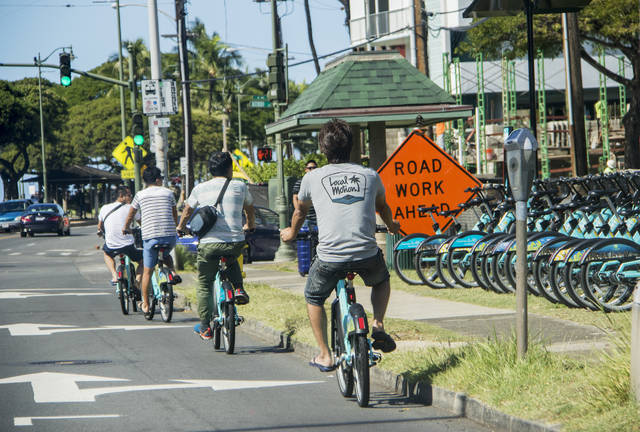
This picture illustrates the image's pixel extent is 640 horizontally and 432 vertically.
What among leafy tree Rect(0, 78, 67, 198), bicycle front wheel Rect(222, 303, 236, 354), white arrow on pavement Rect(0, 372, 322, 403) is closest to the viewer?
white arrow on pavement Rect(0, 372, 322, 403)

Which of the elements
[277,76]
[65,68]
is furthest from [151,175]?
[65,68]

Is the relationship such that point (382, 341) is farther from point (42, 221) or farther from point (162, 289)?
point (42, 221)

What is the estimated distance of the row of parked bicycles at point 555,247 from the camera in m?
9.78

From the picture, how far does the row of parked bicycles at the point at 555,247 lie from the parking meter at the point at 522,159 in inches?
100

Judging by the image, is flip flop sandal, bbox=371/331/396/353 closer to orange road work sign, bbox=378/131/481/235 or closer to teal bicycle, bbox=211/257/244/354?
teal bicycle, bbox=211/257/244/354

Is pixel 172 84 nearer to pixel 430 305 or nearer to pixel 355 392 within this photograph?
pixel 430 305

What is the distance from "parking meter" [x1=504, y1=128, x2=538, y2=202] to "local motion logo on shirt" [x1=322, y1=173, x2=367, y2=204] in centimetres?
103

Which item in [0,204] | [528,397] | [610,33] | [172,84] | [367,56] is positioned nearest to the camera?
[528,397]

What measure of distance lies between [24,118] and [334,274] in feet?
216

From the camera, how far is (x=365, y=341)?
639cm

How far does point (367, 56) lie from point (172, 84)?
18.9 ft

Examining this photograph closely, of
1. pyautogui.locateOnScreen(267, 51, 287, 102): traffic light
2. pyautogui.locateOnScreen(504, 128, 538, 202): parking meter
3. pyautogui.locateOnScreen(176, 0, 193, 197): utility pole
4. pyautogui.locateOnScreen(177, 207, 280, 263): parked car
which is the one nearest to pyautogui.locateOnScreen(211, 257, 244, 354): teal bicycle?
pyautogui.locateOnScreen(504, 128, 538, 202): parking meter

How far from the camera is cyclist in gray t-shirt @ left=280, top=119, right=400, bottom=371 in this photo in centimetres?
658

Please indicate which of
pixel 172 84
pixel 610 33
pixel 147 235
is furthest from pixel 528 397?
pixel 610 33
